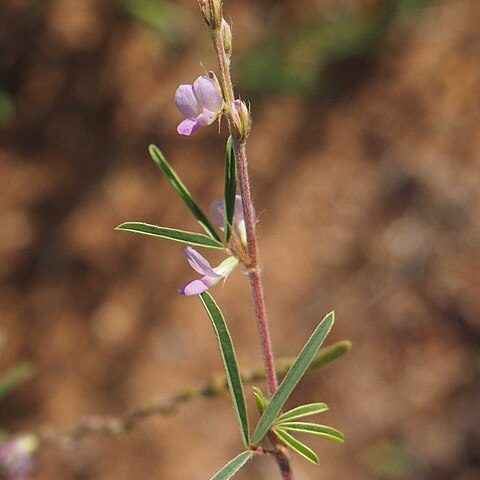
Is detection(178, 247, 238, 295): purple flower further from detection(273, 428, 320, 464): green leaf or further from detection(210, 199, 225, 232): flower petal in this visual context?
detection(273, 428, 320, 464): green leaf

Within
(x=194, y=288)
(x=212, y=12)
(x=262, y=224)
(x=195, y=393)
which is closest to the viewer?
(x=212, y=12)

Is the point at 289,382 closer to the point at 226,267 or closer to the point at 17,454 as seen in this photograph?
the point at 226,267

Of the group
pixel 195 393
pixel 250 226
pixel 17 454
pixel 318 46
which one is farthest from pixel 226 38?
pixel 318 46

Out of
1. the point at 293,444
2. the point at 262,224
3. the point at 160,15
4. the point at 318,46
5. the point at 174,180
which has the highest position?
the point at 160,15

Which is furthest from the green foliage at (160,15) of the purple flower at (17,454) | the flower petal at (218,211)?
the flower petal at (218,211)

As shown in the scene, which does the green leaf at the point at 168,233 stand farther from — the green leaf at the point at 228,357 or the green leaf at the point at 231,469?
the green leaf at the point at 231,469

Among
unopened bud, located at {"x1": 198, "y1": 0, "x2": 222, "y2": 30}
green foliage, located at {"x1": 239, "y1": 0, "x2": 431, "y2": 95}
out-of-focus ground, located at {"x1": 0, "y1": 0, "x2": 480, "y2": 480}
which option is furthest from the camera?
green foliage, located at {"x1": 239, "y1": 0, "x2": 431, "y2": 95}

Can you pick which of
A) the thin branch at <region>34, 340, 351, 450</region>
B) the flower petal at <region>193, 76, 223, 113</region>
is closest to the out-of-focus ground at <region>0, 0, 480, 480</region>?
the thin branch at <region>34, 340, 351, 450</region>
